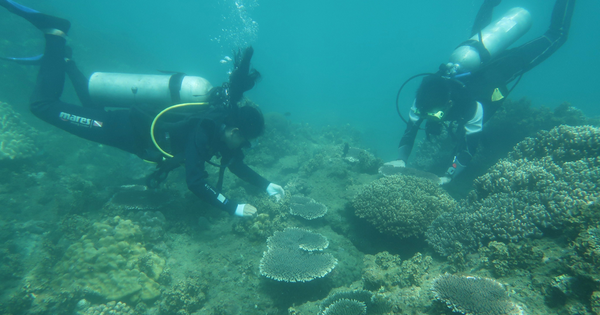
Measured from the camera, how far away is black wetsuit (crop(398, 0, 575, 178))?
6141 millimetres

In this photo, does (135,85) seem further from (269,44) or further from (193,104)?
(269,44)

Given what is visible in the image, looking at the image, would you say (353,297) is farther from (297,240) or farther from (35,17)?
(35,17)

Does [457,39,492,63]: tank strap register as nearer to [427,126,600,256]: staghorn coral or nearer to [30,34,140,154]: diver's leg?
[427,126,600,256]: staghorn coral

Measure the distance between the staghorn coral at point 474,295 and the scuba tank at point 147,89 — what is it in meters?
5.18

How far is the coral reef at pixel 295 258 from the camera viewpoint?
365 centimetres

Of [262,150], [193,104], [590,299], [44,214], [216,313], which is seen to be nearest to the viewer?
[590,299]

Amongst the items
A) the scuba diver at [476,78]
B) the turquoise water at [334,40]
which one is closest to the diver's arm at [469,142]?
the scuba diver at [476,78]

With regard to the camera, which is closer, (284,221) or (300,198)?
(284,221)

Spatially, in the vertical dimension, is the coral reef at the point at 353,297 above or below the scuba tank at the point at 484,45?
below

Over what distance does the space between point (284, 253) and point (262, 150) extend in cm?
721

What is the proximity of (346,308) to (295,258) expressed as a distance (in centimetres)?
129

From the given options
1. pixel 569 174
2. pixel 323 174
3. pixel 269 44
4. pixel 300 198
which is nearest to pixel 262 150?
pixel 323 174

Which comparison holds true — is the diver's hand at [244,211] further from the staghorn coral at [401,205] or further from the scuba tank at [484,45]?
the scuba tank at [484,45]

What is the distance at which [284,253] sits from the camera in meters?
4.09
